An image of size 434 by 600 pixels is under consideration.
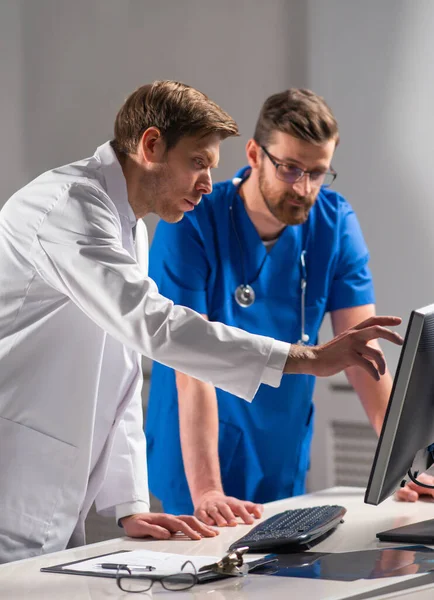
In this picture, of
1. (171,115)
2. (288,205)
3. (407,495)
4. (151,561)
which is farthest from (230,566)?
(288,205)

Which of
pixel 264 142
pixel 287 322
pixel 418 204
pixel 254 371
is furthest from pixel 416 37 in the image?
pixel 254 371

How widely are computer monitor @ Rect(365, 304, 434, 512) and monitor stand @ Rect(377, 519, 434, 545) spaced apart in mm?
105

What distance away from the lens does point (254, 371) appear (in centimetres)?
171

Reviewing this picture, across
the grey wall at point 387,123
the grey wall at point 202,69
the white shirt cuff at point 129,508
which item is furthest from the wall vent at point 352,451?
the white shirt cuff at point 129,508

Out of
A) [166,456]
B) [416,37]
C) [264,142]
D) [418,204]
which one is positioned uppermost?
[416,37]

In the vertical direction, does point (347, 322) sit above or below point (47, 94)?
below

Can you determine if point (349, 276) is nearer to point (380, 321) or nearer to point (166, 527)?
point (380, 321)

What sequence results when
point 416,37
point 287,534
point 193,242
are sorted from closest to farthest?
1. point 287,534
2. point 193,242
3. point 416,37

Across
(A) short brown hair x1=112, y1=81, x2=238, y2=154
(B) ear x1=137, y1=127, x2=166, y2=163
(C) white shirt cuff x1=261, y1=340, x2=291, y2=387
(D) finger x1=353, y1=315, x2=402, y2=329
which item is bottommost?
(C) white shirt cuff x1=261, y1=340, x2=291, y2=387

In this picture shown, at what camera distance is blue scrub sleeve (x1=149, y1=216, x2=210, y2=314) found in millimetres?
2373

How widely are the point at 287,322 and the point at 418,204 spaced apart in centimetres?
142

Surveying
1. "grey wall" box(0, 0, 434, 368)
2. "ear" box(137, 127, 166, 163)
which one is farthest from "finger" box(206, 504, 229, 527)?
"grey wall" box(0, 0, 434, 368)

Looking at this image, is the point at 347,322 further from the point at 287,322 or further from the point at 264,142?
the point at 264,142

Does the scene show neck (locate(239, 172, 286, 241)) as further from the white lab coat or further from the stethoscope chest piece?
the white lab coat
